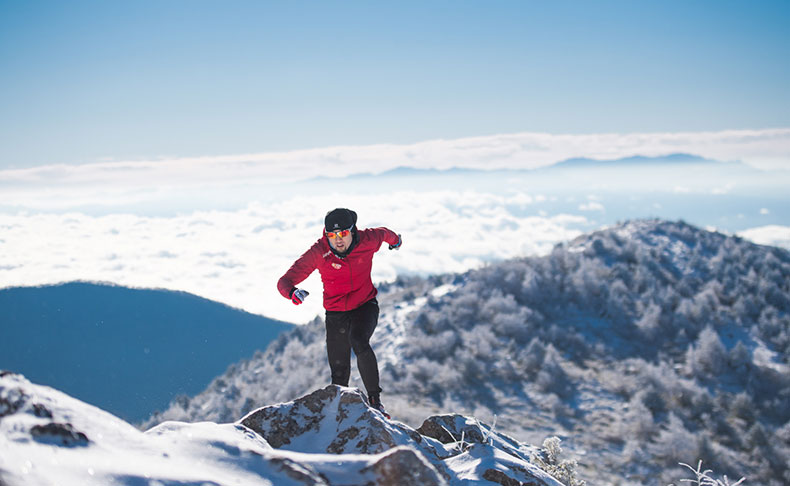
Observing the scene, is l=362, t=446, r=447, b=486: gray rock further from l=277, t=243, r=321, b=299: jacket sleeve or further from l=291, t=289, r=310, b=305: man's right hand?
l=277, t=243, r=321, b=299: jacket sleeve

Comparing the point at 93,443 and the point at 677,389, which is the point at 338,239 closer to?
the point at 93,443

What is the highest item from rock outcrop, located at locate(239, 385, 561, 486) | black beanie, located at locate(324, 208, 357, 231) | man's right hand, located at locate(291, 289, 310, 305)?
black beanie, located at locate(324, 208, 357, 231)

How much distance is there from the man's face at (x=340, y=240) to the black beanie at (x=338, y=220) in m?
0.06

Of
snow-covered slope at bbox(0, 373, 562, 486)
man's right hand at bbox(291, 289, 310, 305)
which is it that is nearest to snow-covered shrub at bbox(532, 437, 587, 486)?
snow-covered slope at bbox(0, 373, 562, 486)

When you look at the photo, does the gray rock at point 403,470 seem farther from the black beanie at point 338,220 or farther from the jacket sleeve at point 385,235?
the jacket sleeve at point 385,235

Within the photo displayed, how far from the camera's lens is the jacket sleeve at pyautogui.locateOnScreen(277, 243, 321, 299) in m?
5.71

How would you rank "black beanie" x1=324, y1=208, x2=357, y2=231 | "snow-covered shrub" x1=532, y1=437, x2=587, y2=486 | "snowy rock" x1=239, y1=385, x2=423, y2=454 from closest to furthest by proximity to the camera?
"snowy rock" x1=239, y1=385, x2=423, y2=454, "snow-covered shrub" x1=532, y1=437, x2=587, y2=486, "black beanie" x1=324, y1=208, x2=357, y2=231

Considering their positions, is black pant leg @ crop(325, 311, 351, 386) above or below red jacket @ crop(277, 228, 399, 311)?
below

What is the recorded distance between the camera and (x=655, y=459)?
16.7 meters

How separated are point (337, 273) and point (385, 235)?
91cm

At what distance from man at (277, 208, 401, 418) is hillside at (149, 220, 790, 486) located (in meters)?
12.0

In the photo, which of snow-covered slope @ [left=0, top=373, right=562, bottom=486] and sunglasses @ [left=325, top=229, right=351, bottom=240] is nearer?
snow-covered slope @ [left=0, top=373, right=562, bottom=486]

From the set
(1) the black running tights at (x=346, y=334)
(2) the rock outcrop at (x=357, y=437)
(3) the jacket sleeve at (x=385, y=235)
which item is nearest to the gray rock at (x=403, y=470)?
(2) the rock outcrop at (x=357, y=437)

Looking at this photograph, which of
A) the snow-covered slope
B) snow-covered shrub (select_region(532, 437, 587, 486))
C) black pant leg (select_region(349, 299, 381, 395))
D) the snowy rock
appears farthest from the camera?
black pant leg (select_region(349, 299, 381, 395))
